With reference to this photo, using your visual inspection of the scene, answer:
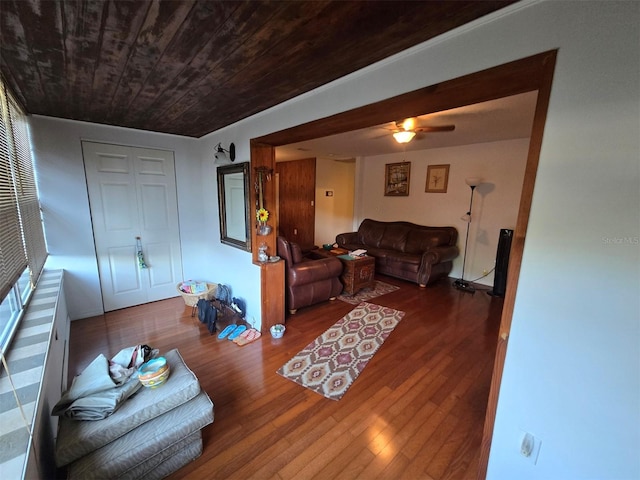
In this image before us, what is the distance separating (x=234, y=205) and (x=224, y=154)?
23.9 inches

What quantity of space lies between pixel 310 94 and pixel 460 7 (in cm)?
109

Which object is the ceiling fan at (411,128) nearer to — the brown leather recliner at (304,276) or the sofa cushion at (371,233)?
the brown leather recliner at (304,276)

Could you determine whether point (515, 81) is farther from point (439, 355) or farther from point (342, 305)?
point (342, 305)

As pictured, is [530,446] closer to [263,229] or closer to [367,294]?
[263,229]

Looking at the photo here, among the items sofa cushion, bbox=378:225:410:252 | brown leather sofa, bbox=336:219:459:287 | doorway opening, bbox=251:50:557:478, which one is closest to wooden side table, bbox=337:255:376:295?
brown leather sofa, bbox=336:219:459:287

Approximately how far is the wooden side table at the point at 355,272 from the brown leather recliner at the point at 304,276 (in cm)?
27

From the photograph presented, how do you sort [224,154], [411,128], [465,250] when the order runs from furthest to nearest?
[465,250] → [224,154] → [411,128]

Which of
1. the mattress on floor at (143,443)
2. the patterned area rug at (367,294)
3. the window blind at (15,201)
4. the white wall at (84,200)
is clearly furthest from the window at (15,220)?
the patterned area rug at (367,294)

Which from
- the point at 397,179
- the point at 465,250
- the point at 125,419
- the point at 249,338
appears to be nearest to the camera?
the point at 125,419

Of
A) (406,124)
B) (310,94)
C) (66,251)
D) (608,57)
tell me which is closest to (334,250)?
(406,124)

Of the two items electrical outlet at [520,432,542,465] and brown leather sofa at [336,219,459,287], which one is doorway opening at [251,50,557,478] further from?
brown leather sofa at [336,219,459,287]

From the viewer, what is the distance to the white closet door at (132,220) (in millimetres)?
3102

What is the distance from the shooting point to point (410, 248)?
4754mm

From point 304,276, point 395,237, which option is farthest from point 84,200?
point 395,237
